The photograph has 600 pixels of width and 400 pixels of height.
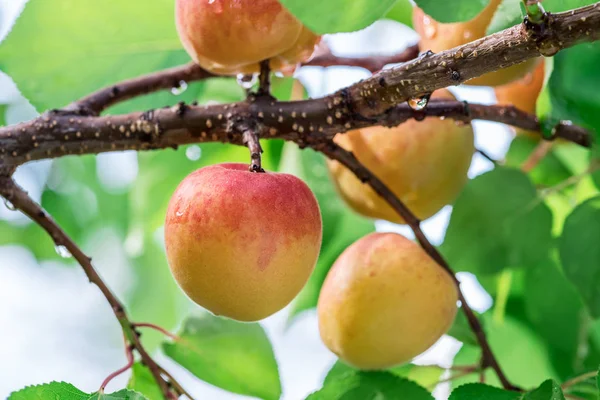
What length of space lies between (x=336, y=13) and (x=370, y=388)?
0.31m

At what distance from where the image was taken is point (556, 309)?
0.74 meters

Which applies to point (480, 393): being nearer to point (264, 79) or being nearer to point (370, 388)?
point (370, 388)

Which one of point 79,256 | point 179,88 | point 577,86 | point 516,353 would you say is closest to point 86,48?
point 179,88

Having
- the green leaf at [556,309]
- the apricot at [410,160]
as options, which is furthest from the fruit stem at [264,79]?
the green leaf at [556,309]

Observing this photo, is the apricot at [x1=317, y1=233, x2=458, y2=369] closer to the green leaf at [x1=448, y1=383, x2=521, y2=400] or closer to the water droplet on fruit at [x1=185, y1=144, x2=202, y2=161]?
the green leaf at [x1=448, y1=383, x2=521, y2=400]

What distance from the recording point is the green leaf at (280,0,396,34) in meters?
0.38

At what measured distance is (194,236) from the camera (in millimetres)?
442

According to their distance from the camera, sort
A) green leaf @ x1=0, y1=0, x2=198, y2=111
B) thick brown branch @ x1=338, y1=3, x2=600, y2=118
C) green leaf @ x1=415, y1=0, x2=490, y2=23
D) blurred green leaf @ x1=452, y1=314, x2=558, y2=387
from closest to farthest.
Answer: thick brown branch @ x1=338, y1=3, x2=600, y2=118, green leaf @ x1=415, y1=0, x2=490, y2=23, green leaf @ x1=0, y1=0, x2=198, y2=111, blurred green leaf @ x1=452, y1=314, x2=558, y2=387

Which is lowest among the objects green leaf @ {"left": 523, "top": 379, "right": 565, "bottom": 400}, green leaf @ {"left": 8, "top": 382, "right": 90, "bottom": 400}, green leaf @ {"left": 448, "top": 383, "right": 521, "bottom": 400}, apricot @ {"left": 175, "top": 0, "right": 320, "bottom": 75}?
green leaf @ {"left": 448, "top": 383, "right": 521, "bottom": 400}

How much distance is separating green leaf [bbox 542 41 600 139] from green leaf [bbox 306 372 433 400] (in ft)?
0.83

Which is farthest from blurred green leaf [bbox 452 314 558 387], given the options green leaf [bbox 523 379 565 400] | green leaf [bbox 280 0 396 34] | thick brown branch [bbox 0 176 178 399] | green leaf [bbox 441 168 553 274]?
green leaf [bbox 280 0 396 34]

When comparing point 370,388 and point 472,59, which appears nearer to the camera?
point 472,59

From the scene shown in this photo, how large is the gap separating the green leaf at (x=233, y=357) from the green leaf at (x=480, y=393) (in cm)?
18

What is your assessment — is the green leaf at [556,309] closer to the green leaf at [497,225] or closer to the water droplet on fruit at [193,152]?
the green leaf at [497,225]
